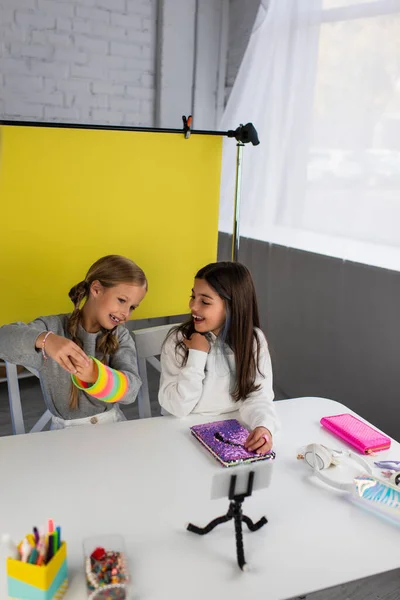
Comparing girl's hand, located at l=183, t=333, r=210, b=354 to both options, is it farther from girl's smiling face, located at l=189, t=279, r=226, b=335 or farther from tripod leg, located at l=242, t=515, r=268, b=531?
tripod leg, located at l=242, t=515, r=268, b=531

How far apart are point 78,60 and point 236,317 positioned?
227 centimetres

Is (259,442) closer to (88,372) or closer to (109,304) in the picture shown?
(88,372)

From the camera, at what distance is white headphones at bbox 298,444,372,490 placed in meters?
1.27

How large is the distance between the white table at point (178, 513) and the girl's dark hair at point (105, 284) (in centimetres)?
32

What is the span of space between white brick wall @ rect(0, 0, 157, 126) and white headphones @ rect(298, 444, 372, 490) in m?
2.63

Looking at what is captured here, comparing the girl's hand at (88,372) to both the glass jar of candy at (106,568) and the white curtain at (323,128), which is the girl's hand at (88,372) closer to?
the glass jar of candy at (106,568)

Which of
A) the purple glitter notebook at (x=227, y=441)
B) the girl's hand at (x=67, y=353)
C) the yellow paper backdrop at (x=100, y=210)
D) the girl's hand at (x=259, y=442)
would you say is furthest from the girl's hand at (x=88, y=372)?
the yellow paper backdrop at (x=100, y=210)

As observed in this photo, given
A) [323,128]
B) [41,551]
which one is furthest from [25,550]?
[323,128]

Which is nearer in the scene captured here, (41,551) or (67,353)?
Result: (41,551)

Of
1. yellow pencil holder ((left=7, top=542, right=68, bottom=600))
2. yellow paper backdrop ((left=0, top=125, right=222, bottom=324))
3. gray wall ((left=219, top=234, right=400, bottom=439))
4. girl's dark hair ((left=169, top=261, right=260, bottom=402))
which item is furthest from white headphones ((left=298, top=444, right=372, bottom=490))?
gray wall ((left=219, top=234, right=400, bottom=439))

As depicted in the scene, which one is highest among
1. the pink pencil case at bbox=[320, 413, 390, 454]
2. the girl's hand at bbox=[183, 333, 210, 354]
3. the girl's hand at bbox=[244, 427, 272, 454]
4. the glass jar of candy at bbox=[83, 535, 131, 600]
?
the girl's hand at bbox=[183, 333, 210, 354]

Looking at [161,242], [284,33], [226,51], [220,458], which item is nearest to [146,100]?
[226,51]

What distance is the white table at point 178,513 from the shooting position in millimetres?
961

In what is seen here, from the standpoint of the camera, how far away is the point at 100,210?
84.6 inches
